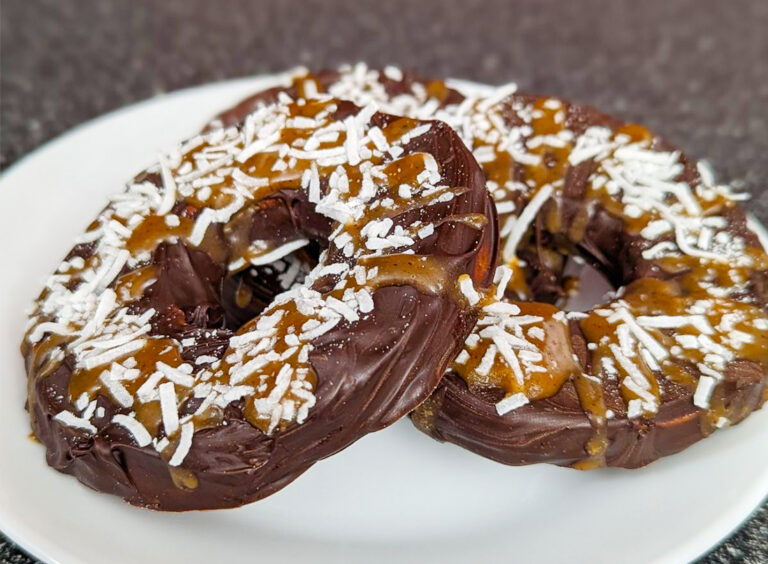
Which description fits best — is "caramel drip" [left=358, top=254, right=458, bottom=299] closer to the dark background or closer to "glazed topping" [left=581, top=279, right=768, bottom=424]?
"glazed topping" [left=581, top=279, right=768, bottom=424]

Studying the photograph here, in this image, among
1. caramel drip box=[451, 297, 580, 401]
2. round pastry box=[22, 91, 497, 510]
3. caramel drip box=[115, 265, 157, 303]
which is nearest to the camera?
round pastry box=[22, 91, 497, 510]

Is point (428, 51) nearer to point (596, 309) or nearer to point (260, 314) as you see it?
point (596, 309)

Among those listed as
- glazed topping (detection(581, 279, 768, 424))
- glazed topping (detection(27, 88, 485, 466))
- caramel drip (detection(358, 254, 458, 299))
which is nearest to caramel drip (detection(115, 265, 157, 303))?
glazed topping (detection(27, 88, 485, 466))

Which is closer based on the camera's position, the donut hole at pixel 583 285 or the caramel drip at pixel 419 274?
the caramel drip at pixel 419 274

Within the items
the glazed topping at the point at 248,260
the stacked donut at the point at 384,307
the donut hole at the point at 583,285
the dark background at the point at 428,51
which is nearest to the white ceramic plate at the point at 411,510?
the stacked donut at the point at 384,307

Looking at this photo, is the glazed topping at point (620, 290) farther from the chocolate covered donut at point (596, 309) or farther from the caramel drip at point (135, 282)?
the caramel drip at point (135, 282)

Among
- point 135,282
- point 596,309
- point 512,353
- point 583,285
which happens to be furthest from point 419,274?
point 583,285

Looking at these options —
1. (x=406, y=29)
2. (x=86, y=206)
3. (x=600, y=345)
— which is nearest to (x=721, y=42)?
(x=406, y=29)
